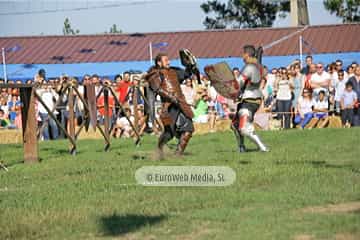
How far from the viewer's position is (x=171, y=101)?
47.6 feet

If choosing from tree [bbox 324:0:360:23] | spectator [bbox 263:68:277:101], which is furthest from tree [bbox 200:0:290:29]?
spectator [bbox 263:68:277:101]

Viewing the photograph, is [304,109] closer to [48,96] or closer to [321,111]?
[321,111]

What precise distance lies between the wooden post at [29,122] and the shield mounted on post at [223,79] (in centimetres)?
312

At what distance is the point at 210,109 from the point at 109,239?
16.7 meters

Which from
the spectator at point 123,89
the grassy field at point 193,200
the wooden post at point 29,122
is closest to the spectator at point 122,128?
the spectator at point 123,89

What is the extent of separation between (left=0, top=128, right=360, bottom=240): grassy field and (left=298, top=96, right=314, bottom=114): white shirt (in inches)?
291

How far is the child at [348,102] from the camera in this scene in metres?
22.3

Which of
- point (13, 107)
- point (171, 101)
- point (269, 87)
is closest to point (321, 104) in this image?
point (269, 87)

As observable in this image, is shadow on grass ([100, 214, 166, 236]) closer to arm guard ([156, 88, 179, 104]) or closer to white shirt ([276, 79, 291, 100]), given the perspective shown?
arm guard ([156, 88, 179, 104])

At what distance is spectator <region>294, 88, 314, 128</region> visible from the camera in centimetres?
2245

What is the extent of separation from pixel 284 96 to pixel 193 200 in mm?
13793

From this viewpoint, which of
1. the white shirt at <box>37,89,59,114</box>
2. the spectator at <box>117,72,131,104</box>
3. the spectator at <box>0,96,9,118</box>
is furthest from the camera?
the spectator at <box>0,96,9,118</box>

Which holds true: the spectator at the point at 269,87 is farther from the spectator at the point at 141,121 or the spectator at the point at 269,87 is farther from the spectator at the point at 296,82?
the spectator at the point at 141,121

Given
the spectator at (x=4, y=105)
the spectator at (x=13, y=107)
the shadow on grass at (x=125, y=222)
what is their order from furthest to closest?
the spectator at (x=4, y=105), the spectator at (x=13, y=107), the shadow on grass at (x=125, y=222)
